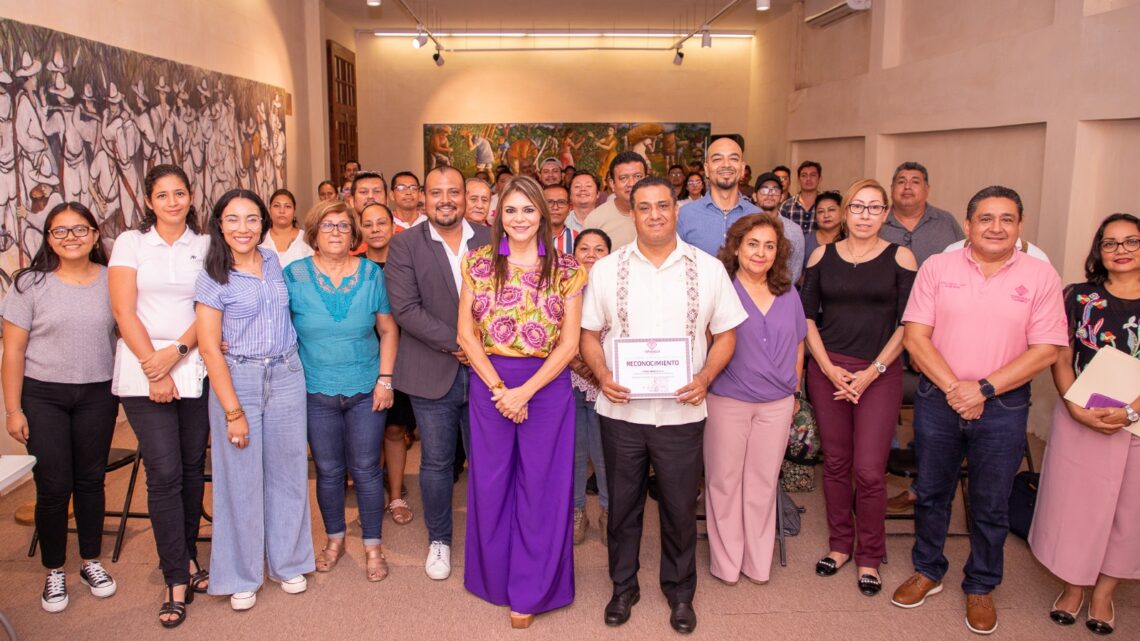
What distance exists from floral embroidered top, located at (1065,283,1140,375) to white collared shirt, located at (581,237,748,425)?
1460mm

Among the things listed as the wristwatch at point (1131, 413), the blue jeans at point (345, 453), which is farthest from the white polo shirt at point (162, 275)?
the wristwatch at point (1131, 413)

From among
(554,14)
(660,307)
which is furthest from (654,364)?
(554,14)

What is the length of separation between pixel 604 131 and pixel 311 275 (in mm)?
12785

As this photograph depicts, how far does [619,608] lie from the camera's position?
344 centimetres

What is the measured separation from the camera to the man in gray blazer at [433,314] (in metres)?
3.60

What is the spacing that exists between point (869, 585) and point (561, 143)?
42.3ft

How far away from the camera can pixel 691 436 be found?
330 centimetres

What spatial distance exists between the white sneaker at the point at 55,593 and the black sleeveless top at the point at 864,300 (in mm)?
3618

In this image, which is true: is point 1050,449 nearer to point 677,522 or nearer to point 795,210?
point 677,522

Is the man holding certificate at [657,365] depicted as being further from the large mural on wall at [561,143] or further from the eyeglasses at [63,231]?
the large mural on wall at [561,143]

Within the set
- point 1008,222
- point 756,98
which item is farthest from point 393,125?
point 1008,222

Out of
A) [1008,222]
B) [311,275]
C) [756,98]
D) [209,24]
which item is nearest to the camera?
[1008,222]

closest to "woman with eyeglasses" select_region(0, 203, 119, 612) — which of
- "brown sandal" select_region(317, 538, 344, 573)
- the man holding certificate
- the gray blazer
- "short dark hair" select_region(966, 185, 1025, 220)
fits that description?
"brown sandal" select_region(317, 538, 344, 573)

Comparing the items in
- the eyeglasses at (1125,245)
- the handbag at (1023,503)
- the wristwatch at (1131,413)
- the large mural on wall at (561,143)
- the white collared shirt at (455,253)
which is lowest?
the handbag at (1023,503)
